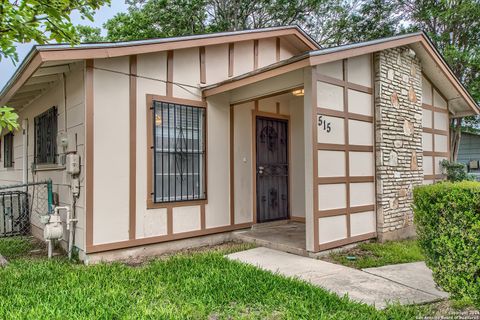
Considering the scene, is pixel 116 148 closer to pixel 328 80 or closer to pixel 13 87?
pixel 13 87

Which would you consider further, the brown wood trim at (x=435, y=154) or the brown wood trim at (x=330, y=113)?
the brown wood trim at (x=435, y=154)

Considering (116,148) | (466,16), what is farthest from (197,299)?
(466,16)

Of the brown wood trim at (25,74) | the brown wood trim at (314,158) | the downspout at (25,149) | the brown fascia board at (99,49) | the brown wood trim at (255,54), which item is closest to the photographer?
the brown fascia board at (99,49)

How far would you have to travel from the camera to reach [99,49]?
13.5ft

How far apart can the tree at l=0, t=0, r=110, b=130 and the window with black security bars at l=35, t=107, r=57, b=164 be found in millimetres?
1841

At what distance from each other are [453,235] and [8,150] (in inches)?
399

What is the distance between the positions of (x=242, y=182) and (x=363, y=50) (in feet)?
9.68

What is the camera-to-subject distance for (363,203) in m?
5.41

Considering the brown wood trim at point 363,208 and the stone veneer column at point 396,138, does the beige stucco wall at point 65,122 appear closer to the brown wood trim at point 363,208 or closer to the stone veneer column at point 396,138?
the brown wood trim at point 363,208

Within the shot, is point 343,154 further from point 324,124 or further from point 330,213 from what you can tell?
point 330,213

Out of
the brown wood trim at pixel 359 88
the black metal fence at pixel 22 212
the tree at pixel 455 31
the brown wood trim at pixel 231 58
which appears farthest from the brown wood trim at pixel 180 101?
the tree at pixel 455 31

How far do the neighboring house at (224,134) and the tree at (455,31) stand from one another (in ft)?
18.8

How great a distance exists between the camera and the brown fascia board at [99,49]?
384cm

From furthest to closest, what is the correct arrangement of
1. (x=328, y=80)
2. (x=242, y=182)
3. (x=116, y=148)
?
(x=242, y=182) → (x=328, y=80) → (x=116, y=148)
